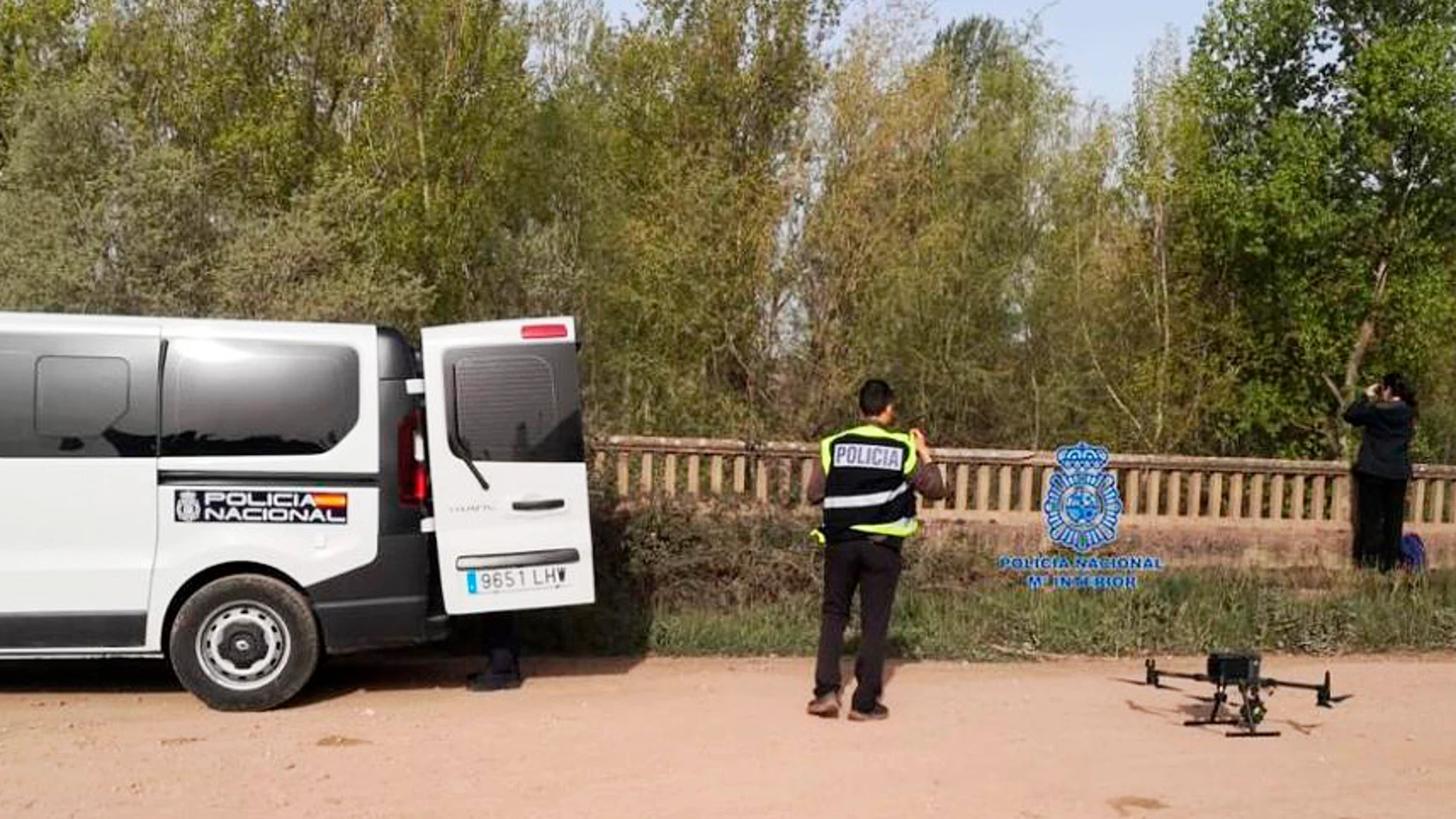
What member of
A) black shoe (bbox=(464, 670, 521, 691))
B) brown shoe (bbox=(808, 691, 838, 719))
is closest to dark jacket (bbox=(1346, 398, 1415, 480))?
brown shoe (bbox=(808, 691, 838, 719))

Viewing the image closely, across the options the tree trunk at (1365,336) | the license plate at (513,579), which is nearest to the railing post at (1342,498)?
the tree trunk at (1365,336)

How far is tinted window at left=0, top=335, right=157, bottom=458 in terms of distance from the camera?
7.62 meters

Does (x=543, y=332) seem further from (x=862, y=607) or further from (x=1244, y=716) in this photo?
(x=1244, y=716)

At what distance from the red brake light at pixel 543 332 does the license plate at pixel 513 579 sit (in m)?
1.30

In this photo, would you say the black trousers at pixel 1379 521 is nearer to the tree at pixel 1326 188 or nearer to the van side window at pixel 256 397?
the tree at pixel 1326 188

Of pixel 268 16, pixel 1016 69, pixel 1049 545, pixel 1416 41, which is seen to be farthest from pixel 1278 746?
pixel 1016 69

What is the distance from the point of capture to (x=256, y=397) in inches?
307

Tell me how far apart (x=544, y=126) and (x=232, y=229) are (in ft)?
27.9

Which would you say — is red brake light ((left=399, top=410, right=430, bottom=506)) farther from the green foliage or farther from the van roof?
the green foliage

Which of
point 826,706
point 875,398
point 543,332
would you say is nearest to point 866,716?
point 826,706

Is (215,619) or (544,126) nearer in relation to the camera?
(215,619)

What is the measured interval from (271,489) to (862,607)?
10.8 ft

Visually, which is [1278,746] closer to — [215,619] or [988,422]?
[215,619]

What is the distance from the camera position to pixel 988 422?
15.6 m
